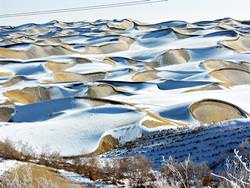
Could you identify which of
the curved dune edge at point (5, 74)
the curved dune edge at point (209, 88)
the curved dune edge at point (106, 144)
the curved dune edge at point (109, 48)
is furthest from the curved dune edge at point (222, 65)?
the curved dune edge at point (106, 144)

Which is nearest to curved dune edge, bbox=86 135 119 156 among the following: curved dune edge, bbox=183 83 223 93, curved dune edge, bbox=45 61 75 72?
curved dune edge, bbox=183 83 223 93

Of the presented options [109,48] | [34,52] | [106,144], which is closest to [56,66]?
[34,52]

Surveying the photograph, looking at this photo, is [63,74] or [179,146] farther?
[63,74]

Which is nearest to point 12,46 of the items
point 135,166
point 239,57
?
point 239,57

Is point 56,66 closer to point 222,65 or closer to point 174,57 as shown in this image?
point 174,57

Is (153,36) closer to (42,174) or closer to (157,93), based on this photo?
(157,93)

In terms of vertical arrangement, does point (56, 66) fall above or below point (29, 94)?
below

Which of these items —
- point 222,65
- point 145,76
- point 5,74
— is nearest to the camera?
point 145,76

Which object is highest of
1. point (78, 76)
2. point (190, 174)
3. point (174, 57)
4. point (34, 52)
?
point (190, 174)
